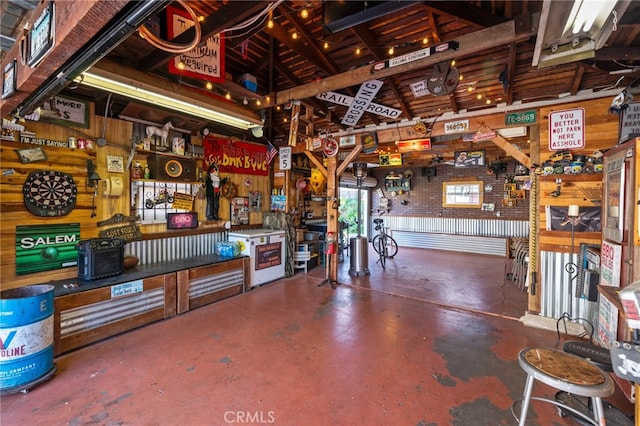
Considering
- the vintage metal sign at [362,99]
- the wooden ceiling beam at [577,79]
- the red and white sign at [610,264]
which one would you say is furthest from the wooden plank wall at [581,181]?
the vintage metal sign at [362,99]

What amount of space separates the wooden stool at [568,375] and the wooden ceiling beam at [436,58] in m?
3.05

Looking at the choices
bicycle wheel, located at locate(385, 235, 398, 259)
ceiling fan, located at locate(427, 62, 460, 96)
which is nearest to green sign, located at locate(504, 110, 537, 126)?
ceiling fan, located at locate(427, 62, 460, 96)

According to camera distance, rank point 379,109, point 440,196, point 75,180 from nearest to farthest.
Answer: point 75,180 < point 379,109 < point 440,196

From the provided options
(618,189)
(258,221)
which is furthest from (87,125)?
(618,189)

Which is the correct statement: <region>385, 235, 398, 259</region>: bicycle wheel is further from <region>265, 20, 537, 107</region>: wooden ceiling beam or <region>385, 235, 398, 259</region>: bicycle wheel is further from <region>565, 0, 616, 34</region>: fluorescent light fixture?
<region>565, 0, 616, 34</region>: fluorescent light fixture

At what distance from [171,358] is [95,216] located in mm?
2333

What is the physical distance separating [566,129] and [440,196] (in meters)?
6.95

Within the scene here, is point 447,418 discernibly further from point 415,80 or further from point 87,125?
point 87,125

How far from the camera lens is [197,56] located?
3.25m

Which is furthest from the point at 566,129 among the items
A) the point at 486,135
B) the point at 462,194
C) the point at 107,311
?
the point at 462,194

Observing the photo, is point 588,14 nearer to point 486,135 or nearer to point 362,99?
point 486,135

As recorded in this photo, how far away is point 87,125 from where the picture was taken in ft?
12.3

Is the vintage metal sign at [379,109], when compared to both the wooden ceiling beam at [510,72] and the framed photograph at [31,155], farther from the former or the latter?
the framed photograph at [31,155]

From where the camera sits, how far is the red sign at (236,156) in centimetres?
534
